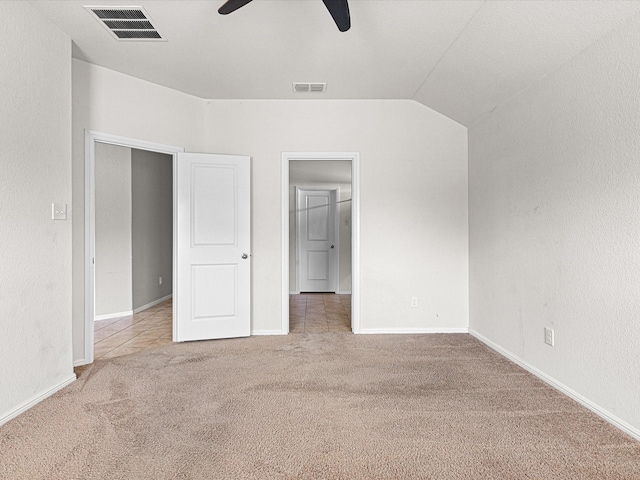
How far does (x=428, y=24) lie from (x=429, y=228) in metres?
2.09

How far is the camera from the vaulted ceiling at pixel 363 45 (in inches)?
89.0

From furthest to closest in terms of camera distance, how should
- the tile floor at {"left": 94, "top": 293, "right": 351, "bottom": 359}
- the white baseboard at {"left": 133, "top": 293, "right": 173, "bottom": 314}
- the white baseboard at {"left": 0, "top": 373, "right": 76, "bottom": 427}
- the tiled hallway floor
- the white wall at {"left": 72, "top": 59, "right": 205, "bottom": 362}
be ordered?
the white baseboard at {"left": 133, "top": 293, "right": 173, "bottom": 314}
the tiled hallway floor
the tile floor at {"left": 94, "top": 293, "right": 351, "bottom": 359}
the white wall at {"left": 72, "top": 59, "right": 205, "bottom": 362}
the white baseboard at {"left": 0, "top": 373, "right": 76, "bottom": 427}

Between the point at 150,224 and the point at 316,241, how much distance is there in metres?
2.94

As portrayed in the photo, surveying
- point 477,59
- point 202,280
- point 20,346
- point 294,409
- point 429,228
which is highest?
point 477,59

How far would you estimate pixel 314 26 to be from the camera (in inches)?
102

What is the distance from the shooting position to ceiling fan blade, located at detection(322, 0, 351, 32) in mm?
1850

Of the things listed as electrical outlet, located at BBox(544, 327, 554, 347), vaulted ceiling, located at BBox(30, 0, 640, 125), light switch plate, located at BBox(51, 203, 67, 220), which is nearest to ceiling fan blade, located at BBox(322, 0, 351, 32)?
vaulted ceiling, located at BBox(30, 0, 640, 125)

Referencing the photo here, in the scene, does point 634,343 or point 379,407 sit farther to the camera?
point 379,407

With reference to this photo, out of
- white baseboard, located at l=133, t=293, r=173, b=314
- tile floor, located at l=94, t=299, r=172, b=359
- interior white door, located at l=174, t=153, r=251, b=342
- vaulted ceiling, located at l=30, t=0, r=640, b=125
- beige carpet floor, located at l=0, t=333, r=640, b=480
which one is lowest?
beige carpet floor, located at l=0, t=333, r=640, b=480

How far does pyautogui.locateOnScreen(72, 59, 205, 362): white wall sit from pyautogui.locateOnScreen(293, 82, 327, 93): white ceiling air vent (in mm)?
1131

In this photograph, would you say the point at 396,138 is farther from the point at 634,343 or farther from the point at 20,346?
the point at 20,346

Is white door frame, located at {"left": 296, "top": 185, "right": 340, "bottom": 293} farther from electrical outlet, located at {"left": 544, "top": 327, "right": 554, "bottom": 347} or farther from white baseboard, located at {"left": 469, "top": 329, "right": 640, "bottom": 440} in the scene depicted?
electrical outlet, located at {"left": 544, "top": 327, "right": 554, "bottom": 347}

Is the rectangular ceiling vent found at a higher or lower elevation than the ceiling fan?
higher

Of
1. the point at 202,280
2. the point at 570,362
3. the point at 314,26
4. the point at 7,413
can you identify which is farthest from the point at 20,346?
the point at 570,362
